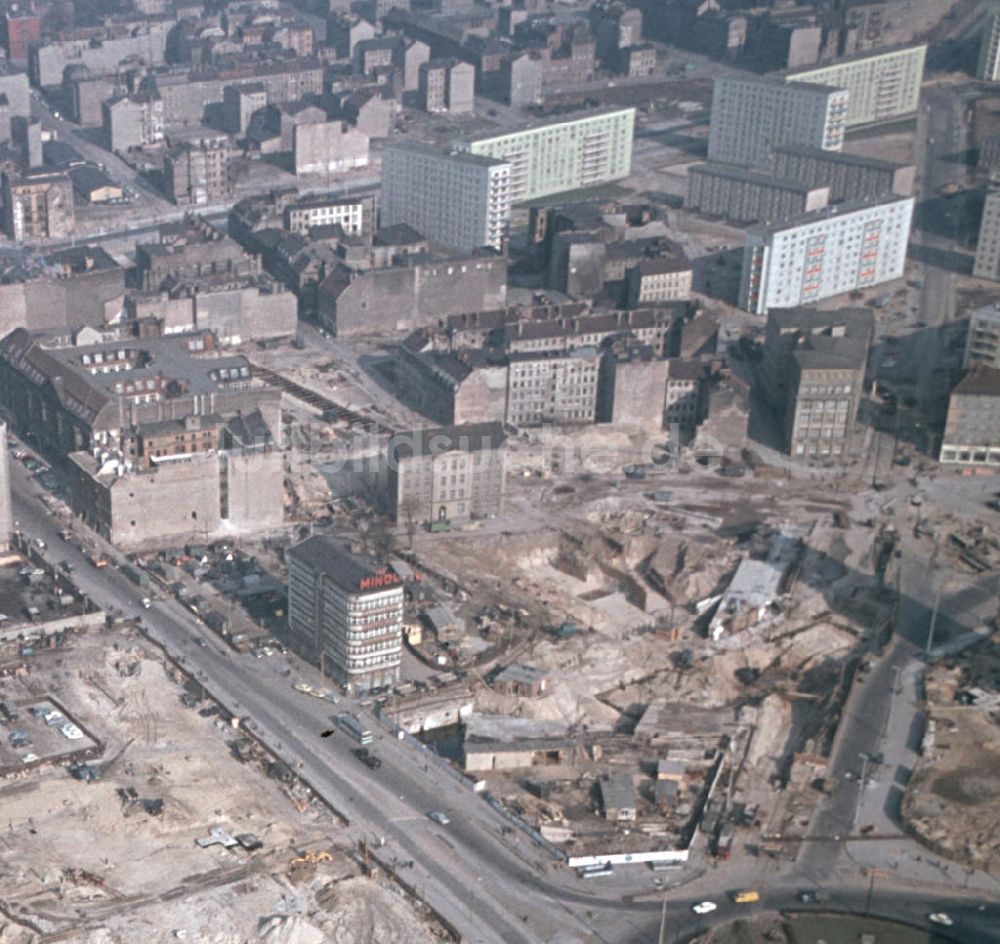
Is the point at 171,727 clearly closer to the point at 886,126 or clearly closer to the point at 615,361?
the point at 615,361

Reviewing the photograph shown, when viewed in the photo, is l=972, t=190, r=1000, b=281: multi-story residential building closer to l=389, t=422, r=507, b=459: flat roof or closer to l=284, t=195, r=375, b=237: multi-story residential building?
l=284, t=195, r=375, b=237: multi-story residential building

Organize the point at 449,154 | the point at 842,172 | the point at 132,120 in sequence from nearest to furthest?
the point at 449,154 → the point at 842,172 → the point at 132,120

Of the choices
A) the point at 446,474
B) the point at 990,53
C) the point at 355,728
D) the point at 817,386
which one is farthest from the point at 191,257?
the point at 990,53

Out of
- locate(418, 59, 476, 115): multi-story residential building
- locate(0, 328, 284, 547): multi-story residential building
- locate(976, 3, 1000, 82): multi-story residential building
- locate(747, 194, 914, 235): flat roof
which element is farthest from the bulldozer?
locate(976, 3, 1000, 82): multi-story residential building

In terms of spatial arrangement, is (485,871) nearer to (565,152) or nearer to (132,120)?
(565,152)

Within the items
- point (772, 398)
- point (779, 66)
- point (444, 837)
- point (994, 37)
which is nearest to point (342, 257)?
point (772, 398)

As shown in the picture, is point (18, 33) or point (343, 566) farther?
point (18, 33)

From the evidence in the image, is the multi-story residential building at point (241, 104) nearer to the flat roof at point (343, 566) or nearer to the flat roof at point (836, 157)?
the flat roof at point (836, 157)

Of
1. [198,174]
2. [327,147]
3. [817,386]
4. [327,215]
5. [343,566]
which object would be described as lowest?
[327,147]
